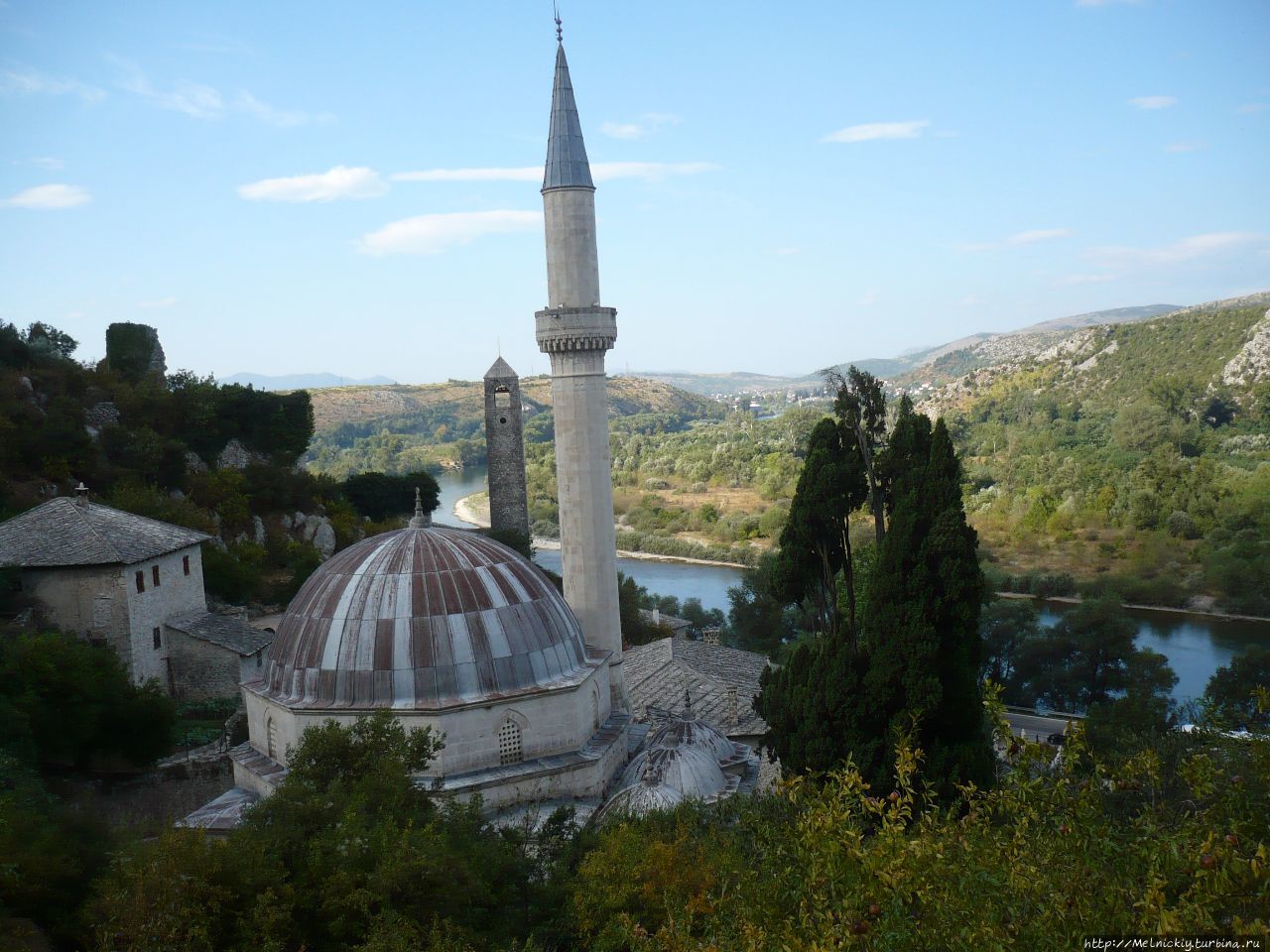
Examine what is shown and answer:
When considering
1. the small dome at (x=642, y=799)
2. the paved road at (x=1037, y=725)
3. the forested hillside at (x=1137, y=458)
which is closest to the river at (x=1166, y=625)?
the forested hillside at (x=1137, y=458)

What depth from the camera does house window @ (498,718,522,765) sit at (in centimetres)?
1330

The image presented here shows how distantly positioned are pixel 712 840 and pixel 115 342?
120 feet

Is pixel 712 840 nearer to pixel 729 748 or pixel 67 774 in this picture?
pixel 729 748

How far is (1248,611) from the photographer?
1539 inches

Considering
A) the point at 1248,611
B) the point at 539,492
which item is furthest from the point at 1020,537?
the point at 539,492

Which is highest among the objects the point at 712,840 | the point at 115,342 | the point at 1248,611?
the point at 115,342

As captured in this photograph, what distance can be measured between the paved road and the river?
5.54 metres

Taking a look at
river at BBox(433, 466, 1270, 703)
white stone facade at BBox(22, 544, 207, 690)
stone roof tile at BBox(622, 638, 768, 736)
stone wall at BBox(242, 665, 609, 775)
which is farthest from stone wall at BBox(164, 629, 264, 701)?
river at BBox(433, 466, 1270, 703)

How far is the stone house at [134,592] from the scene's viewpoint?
1891cm

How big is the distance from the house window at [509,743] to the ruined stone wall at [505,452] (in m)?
26.0

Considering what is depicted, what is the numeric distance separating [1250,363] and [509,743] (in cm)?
7454

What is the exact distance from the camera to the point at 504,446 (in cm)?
3984

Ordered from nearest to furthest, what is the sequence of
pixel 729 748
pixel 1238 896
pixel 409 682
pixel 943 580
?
pixel 1238 896 < pixel 409 682 < pixel 943 580 < pixel 729 748

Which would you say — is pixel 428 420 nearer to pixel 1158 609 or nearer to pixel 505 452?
pixel 505 452
